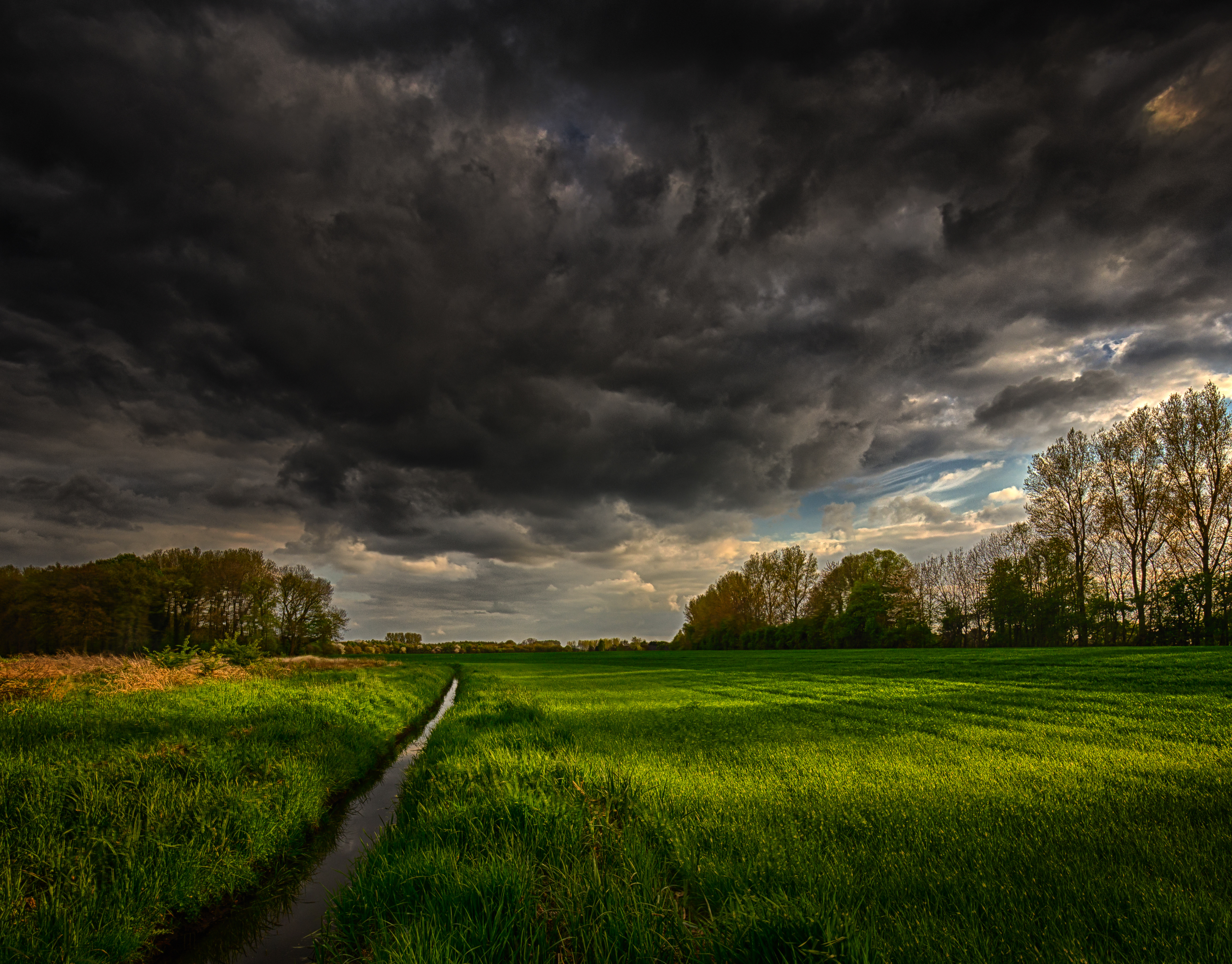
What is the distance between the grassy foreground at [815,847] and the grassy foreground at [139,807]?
67.0 inches

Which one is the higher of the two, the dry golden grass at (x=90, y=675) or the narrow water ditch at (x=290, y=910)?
the dry golden grass at (x=90, y=675)

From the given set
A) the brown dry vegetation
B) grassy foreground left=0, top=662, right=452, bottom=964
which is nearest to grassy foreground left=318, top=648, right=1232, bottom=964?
grassy foreground left=0, top=662, right=452, bottom=964

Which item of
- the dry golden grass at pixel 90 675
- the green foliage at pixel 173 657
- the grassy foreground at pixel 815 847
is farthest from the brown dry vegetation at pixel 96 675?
the grassy foreground at pixel 815 847

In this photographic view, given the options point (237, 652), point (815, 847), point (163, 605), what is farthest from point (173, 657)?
point (163, 605)

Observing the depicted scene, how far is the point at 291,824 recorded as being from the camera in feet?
23.7

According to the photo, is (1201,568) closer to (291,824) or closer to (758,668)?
(758,668)

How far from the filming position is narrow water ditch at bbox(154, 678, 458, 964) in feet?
16.1

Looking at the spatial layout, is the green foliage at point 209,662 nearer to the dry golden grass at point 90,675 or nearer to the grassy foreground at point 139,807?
the dry golden grass at point 90,675

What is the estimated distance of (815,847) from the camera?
179 inches

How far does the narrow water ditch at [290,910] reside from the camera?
16.1ft

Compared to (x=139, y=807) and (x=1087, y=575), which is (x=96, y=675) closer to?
(x=139, y=807)

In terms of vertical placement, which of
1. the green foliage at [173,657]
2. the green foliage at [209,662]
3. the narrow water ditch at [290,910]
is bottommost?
the narrow water ditch at [290,910]

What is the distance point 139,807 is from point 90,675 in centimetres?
1353

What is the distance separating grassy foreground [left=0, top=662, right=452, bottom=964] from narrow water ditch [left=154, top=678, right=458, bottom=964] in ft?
0.87
